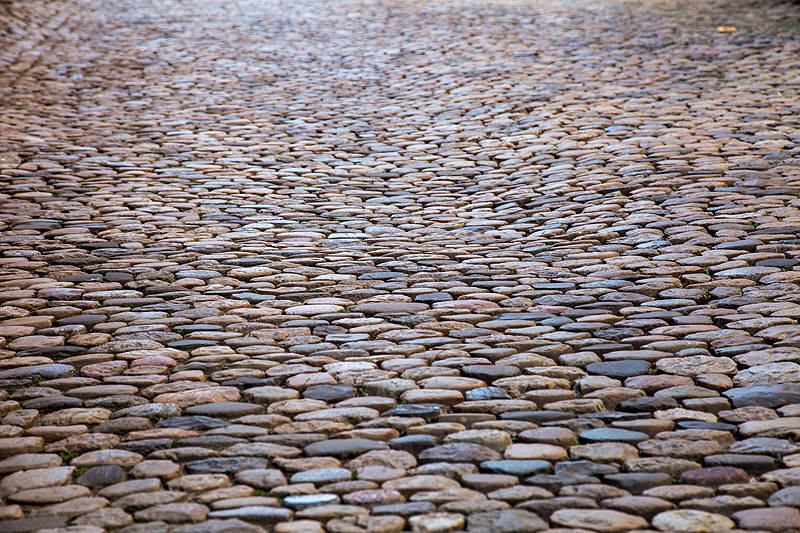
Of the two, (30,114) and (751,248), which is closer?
(751,248)

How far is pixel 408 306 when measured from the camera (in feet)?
15.1

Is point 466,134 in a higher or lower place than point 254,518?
higher

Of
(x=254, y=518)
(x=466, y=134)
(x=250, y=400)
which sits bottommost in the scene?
(x=254, y=518)

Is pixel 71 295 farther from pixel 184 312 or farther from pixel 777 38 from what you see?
pixel 777 38

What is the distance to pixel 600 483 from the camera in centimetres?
282

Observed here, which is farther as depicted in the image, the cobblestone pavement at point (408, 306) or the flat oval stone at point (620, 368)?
the flat oval stone at point (620, 368)

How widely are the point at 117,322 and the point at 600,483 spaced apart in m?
2.75

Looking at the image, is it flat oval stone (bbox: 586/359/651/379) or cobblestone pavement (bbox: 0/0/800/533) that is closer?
cobblestone pavement (bbox: 0/0/800/533)

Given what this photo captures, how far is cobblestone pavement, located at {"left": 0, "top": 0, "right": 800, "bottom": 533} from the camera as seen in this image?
9.32 ft

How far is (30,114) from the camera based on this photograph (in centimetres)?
965

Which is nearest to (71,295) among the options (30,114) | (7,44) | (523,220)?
(523,220)

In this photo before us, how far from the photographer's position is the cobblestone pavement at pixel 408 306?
2.84 metres

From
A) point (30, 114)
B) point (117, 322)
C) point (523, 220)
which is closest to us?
point (117, 322)

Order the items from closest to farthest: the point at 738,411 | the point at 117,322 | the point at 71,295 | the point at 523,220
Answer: the point at 738,411
the point at 117,322
the point at 71,295
the point at 523,220
